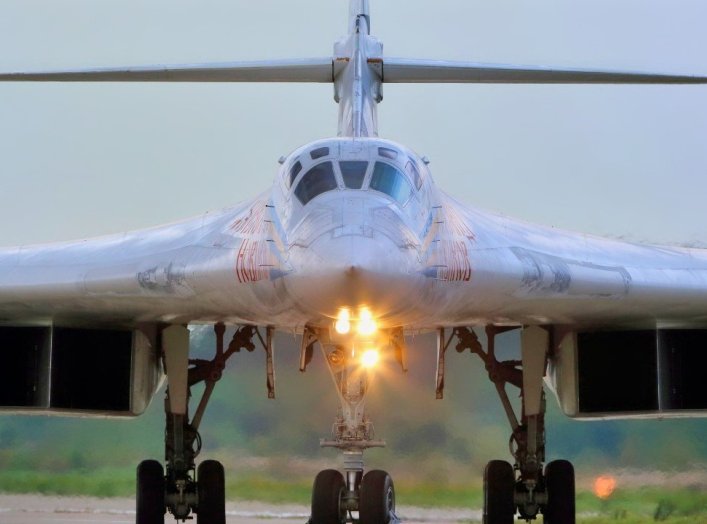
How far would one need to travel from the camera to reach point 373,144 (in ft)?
41.4

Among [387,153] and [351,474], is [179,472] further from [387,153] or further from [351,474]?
[387,153]

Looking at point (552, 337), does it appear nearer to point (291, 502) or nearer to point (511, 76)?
point (511, 76)

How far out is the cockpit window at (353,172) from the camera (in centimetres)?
1218

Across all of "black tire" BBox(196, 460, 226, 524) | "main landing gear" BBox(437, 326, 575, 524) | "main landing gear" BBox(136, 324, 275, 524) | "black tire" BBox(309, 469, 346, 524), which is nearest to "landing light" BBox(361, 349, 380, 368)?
"black tire" BBox(309, 469, 346, 524)

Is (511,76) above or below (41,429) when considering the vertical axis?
above

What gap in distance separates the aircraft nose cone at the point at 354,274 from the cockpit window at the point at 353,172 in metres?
0.74

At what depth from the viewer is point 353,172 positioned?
12289 mm

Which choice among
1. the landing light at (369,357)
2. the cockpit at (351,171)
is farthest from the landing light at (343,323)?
the landing light at (369,357)

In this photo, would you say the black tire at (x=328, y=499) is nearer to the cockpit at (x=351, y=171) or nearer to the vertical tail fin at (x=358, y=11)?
the cockpit at (x=351, y=171)

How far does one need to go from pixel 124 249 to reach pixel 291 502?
4849 mm

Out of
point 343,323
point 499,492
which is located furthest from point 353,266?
point 499,492

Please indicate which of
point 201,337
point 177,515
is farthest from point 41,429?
point 177,515

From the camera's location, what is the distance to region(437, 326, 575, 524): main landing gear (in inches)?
612

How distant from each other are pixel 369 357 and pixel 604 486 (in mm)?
5359
